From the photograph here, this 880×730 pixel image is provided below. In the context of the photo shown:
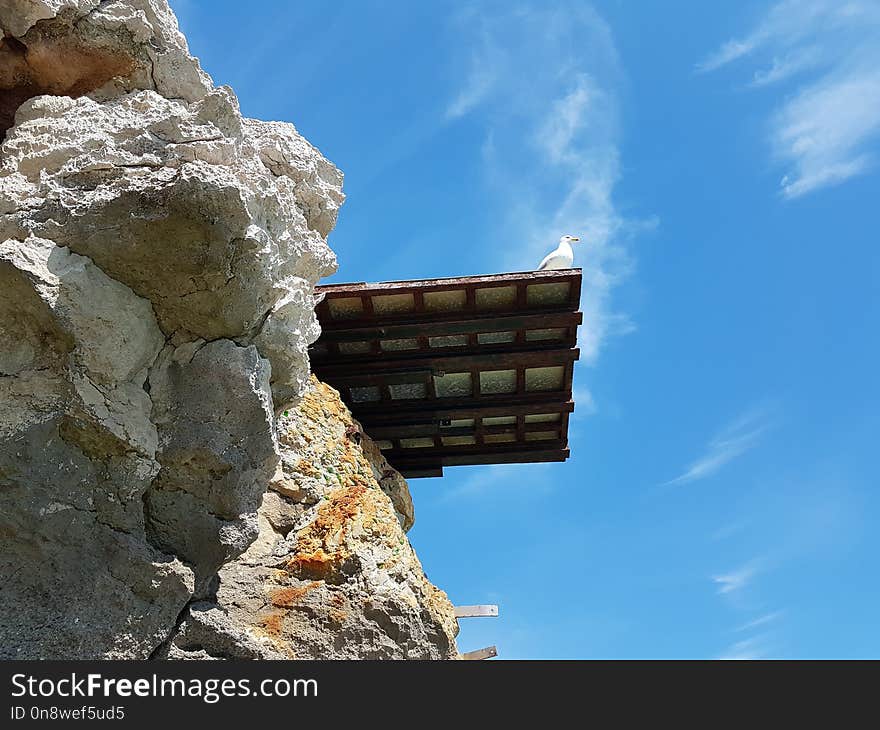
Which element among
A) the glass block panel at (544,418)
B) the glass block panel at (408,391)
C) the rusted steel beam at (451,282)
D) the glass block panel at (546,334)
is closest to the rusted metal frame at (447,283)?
the rusted steel beam at (451,282)

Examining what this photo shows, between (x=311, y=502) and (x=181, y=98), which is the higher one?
(x=181, y=98)

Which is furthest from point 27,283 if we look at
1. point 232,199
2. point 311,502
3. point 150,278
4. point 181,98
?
point 311,502

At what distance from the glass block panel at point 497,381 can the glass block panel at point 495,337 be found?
20.8 inches

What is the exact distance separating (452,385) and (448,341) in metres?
1.09

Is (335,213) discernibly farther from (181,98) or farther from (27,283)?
(27,283)

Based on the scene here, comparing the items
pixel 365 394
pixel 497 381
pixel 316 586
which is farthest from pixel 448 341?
pixel 316 586

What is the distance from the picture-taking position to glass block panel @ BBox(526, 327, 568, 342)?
10633 mm

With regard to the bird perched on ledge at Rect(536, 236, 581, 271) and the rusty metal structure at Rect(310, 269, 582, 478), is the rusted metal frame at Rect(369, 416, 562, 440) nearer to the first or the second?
the rusty metal structure at Rect(310, 269, 582, 478)

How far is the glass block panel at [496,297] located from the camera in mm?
10055

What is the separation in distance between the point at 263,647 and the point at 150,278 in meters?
2.79

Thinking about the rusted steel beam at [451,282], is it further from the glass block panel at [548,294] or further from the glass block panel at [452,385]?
the glass block panel at [452,385]

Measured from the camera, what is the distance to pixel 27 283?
168 inches

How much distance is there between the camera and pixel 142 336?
15.9 feet

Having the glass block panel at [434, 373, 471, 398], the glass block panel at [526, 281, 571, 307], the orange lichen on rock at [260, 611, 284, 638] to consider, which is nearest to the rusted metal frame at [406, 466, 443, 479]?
the glass block panel at [434, 373, 471, 398]
